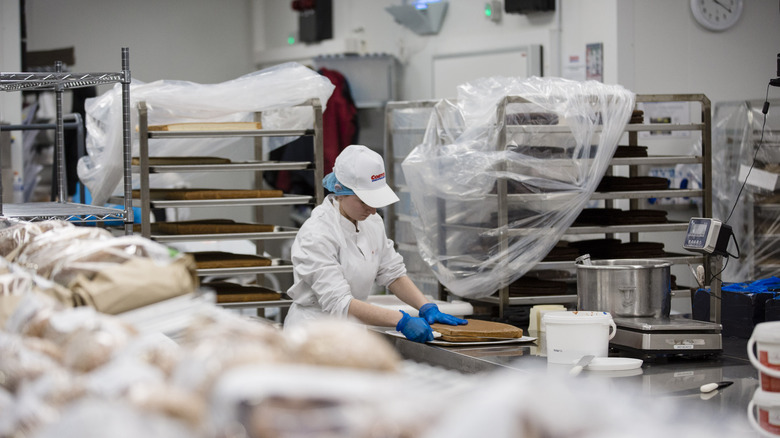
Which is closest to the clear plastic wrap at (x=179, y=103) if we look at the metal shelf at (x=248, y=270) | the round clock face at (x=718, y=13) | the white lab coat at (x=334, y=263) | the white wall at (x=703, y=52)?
the metal shelf at (x=248, y=270)

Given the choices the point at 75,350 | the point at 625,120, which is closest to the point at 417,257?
the point at 625,120

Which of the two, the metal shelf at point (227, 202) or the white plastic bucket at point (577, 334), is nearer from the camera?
the white plastic bucket at point (577, 334)

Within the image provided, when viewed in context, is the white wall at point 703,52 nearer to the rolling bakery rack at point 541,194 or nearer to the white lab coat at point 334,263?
the rolling bakery rack at point 541,194

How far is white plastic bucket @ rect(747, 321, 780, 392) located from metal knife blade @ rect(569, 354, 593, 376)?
656 mm

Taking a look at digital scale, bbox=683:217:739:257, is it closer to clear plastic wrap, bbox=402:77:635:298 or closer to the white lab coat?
clear plastic wrap, bbox=402:77:635:298

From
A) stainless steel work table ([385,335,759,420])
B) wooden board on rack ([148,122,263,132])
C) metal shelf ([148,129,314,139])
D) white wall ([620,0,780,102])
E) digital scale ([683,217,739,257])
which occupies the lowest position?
stainless steel work table ([385,335,759,420])

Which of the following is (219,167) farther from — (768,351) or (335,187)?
(768,351)

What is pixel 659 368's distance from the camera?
8.44 feet

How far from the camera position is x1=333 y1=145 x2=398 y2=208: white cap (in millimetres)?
3055

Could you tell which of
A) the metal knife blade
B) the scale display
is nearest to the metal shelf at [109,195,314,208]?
the scale display

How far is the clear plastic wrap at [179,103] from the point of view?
391 cm

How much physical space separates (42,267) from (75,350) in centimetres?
45

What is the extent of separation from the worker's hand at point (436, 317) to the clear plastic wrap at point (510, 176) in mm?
548

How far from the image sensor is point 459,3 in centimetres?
660
